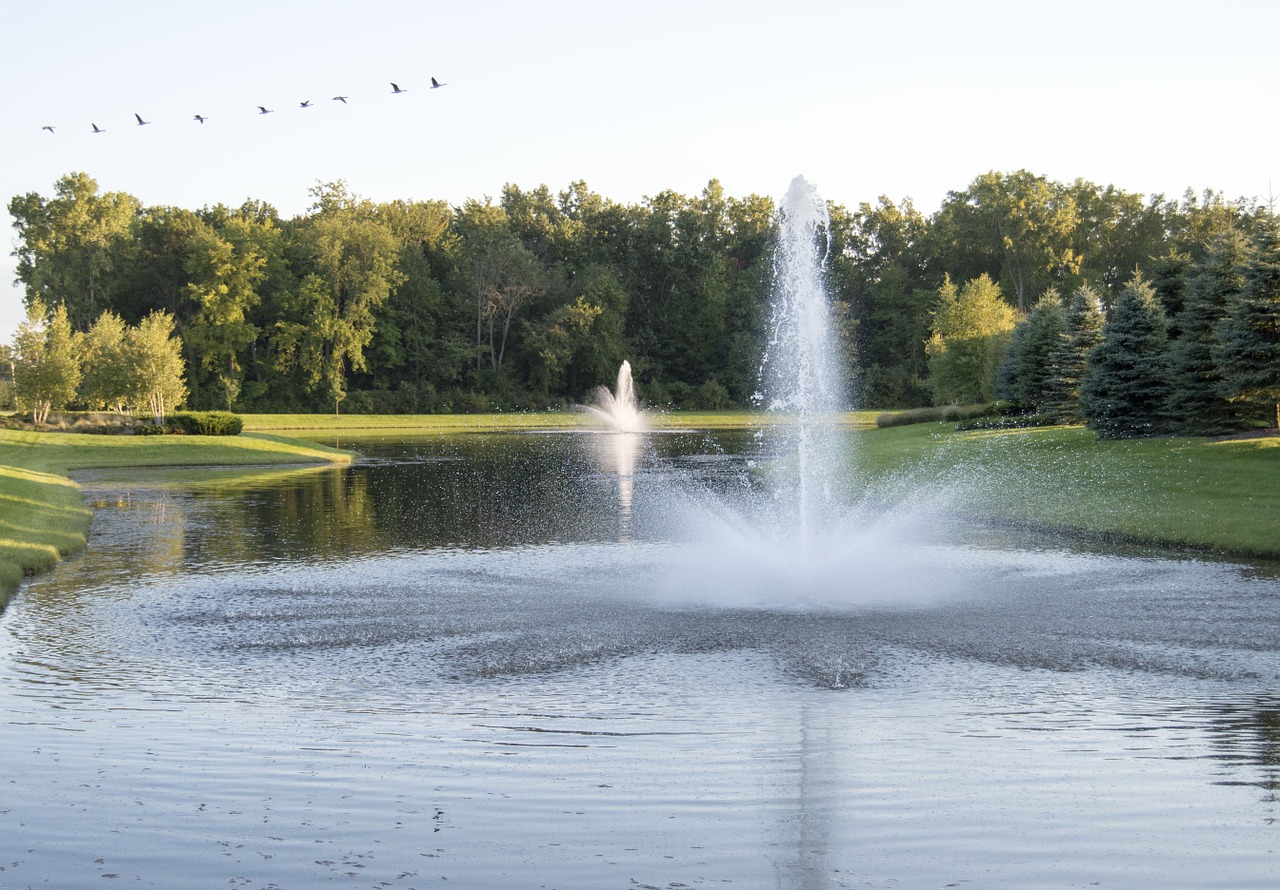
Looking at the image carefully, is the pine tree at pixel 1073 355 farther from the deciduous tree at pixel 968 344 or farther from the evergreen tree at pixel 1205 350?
the deciduous tree at pixel 968 344

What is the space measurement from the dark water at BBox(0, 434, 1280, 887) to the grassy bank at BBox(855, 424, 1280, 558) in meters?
2.86

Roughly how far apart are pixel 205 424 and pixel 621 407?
1741 inches

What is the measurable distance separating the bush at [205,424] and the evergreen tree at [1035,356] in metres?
33.3

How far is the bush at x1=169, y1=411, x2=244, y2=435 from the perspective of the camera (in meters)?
50.7

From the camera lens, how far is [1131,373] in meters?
35.8

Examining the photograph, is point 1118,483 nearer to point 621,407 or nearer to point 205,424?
point 205,424

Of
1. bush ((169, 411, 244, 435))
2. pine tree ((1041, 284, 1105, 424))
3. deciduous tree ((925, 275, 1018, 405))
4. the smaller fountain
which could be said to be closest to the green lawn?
bush ((169, 411, 244, 435))

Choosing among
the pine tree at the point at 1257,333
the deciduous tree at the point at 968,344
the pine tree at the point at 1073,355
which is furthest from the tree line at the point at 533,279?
the pine tree at the point at 1257,333

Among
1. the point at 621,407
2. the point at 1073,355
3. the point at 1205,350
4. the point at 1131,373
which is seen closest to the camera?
the point at 1205,350

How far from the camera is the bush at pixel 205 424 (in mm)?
50688

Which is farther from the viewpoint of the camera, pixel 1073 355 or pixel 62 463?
pixel 1073 355

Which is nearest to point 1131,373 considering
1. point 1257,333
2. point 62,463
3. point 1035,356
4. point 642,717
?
point 1257,333

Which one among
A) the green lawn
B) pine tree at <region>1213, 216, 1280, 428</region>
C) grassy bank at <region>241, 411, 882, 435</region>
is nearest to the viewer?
the green lawn

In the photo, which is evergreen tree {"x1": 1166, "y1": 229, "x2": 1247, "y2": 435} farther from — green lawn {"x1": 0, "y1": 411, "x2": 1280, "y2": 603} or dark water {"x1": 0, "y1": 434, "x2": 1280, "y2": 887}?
dark water {"x1": 0, "y1": 434, "x2": 1280, "y2": 887}
